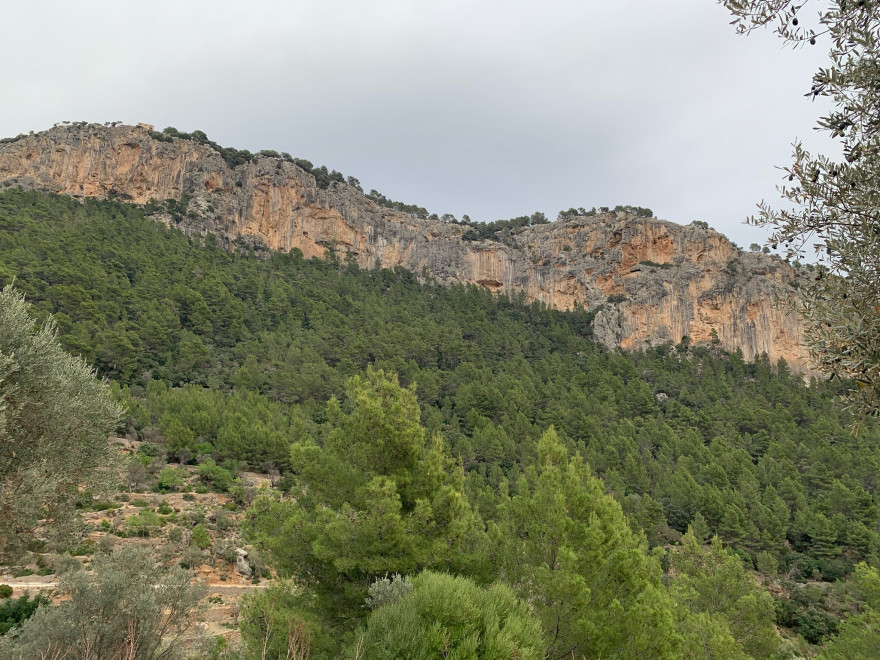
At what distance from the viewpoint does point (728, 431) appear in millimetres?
43250

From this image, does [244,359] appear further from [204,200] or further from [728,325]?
[728,325]

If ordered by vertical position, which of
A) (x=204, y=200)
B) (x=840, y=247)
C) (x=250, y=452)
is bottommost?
(x=250, y=452)

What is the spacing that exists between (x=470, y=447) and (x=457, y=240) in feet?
200

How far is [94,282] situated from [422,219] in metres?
60.1

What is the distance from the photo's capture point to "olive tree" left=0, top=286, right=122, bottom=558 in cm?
744

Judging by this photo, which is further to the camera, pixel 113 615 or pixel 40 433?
pixel 40 433

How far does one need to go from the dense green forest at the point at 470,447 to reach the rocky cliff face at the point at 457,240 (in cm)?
520

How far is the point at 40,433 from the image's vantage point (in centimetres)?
827

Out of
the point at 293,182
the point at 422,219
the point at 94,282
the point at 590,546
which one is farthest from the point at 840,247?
the point at 422,219

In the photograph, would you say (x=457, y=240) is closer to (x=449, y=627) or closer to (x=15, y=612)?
(x=15, y=612)

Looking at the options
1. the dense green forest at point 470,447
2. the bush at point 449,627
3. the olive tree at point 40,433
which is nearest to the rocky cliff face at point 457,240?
the dense green forest at point 470,447

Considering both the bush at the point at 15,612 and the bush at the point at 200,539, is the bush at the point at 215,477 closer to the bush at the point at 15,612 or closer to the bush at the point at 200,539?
the bush at the point at 200,539

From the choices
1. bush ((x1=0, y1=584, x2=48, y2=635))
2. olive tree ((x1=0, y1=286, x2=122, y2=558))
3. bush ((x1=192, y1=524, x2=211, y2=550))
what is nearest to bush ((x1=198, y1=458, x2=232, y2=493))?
bush ((x1=192, y1=524, x2=211, y2=550))

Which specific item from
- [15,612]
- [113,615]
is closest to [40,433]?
[113,615]
